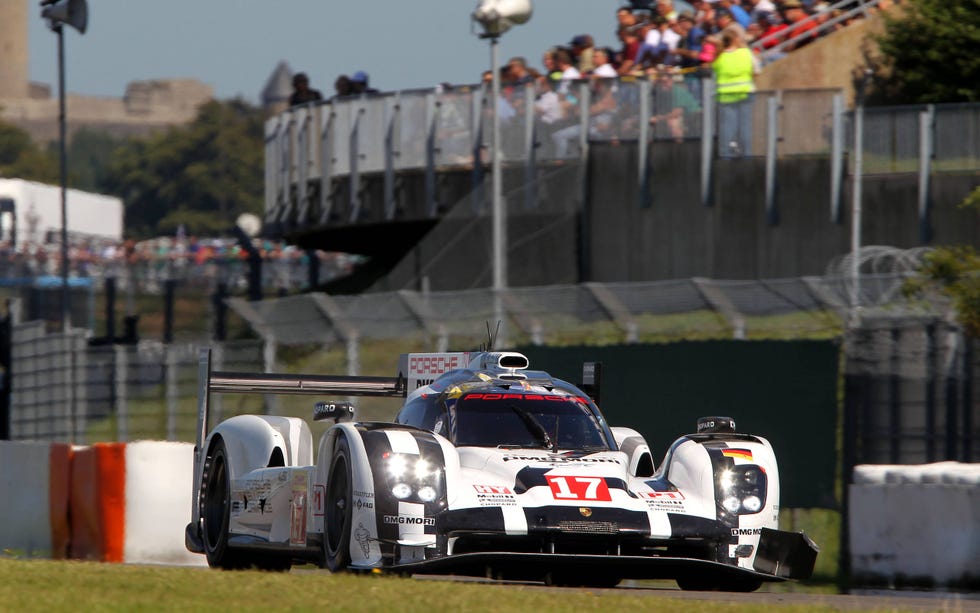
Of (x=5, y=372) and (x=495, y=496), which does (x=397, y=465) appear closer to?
(x=495, y=496)

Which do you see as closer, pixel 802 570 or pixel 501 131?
pixel 802 570

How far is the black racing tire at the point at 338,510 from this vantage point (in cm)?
938

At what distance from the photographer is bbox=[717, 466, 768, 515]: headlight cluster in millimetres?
9719

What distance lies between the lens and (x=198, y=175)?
110688 millimetres

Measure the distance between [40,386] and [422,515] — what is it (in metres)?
13.0

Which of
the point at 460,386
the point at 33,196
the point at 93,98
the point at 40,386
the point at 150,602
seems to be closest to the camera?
the point at 150,602

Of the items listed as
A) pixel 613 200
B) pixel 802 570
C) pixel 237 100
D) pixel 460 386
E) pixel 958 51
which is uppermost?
pixel 237 100

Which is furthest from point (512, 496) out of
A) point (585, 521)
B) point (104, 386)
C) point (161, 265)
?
point (161, 265)

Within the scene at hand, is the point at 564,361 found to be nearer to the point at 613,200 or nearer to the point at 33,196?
the point at 613,200

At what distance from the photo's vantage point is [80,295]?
26000 mm

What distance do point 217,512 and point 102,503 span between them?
104 inches

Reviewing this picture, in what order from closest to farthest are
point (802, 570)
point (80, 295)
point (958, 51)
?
point (802, 570), point (958, 51), point (80, 295)

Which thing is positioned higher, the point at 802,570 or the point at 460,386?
the point at 460,386

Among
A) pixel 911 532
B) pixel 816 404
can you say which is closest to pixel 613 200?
pixel 816 404
